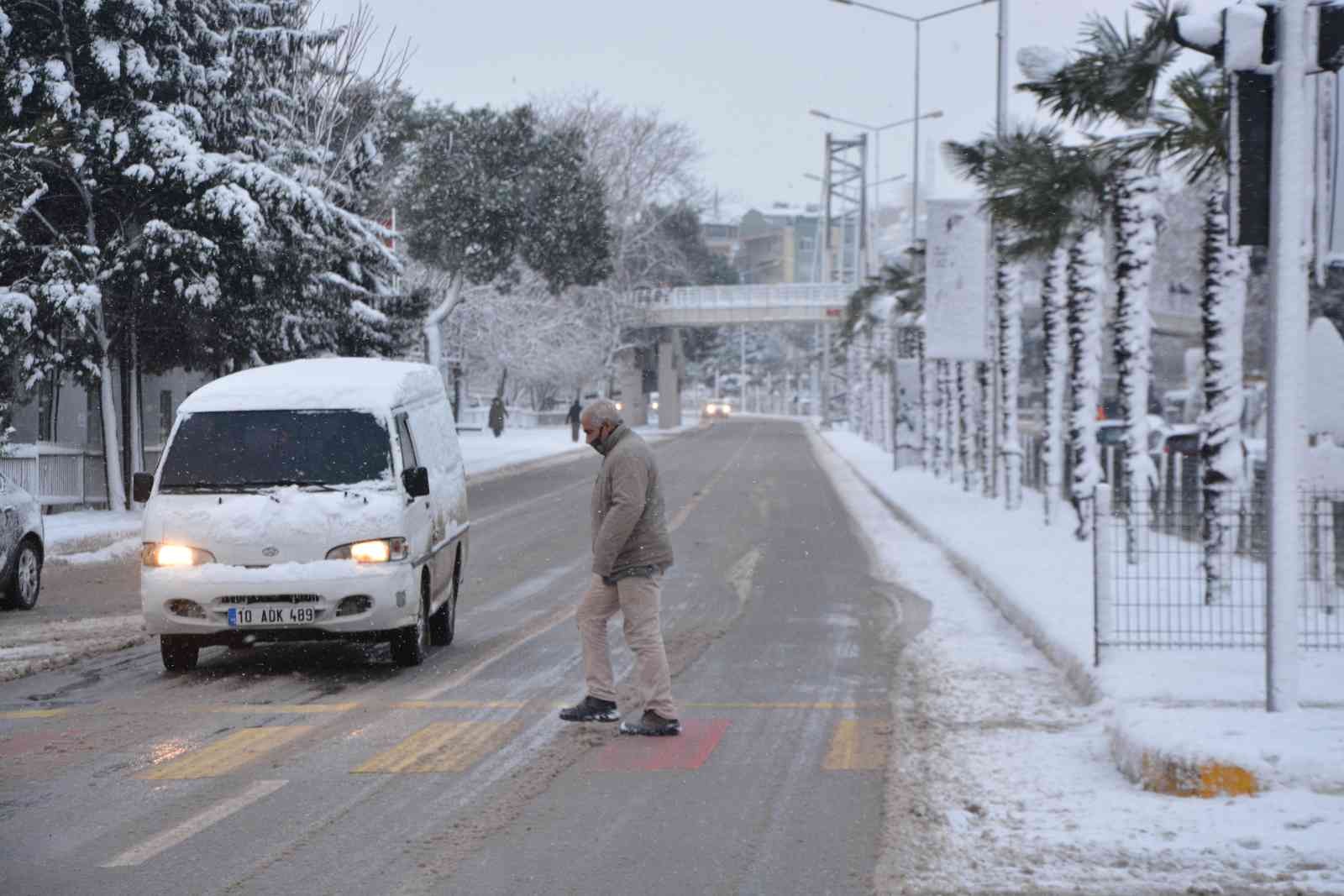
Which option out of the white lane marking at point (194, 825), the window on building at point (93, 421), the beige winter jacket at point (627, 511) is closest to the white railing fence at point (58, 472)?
the window on building at point (93, 421)

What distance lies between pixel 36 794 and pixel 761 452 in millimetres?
51222

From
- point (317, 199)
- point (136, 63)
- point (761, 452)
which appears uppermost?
point (136, 63)

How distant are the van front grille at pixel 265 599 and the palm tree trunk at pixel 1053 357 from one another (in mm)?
15703

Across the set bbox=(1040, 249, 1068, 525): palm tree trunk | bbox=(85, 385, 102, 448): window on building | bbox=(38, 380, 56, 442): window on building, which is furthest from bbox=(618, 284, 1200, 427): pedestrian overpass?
bbox=(1040, 249, 1068, 525): palm tree trunk

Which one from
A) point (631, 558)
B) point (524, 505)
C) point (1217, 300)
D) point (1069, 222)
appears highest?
point (1069, 222)

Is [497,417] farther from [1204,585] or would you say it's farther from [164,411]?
[1204,585]

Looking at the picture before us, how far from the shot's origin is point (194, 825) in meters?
7.46

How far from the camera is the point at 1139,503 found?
1207cm

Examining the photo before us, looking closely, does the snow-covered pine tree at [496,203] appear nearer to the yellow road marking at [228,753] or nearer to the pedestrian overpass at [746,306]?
the pedestrian overpass at [746,306]

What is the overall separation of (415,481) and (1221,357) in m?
7.95

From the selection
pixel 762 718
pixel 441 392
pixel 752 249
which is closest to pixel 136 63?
pixel 441 392

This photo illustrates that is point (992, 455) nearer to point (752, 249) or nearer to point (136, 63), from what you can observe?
point (136, 63)

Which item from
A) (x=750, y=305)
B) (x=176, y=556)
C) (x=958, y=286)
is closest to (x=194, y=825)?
(x=176, y=556)

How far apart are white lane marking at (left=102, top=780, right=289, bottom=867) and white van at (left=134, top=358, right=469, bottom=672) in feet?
11.4
